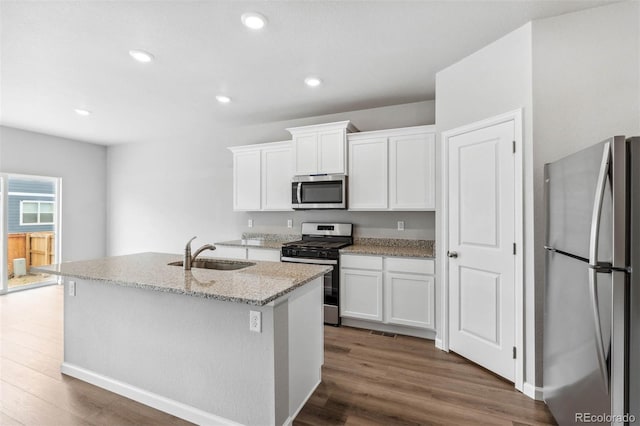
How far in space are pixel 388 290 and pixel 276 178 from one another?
84.5 inches

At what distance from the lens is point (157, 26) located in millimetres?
2213

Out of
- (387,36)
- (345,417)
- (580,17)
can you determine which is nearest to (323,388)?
(345,417)

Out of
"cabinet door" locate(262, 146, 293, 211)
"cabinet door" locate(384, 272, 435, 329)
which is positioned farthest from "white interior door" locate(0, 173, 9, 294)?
"cabinet door" locate(384, 272, 435, 329)

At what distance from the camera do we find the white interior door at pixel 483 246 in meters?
2.35

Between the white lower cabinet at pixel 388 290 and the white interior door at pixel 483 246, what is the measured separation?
31 cm

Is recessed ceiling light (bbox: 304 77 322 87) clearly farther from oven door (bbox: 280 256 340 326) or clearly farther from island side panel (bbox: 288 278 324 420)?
island side panel (bbox: 288 278 324 420)

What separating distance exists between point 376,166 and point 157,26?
2.48 m

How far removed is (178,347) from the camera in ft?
6.39

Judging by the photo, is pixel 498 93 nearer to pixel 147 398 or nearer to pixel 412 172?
pixel 412 172

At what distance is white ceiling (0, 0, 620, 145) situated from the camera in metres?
2.06

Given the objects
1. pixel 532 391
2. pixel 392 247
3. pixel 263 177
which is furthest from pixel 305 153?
pixel 532 391

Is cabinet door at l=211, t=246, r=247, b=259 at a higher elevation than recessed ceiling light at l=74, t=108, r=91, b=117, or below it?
below

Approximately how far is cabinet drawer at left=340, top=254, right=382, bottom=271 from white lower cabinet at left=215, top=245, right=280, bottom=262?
89cm

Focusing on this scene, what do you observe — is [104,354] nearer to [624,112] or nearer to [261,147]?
[261,147]
